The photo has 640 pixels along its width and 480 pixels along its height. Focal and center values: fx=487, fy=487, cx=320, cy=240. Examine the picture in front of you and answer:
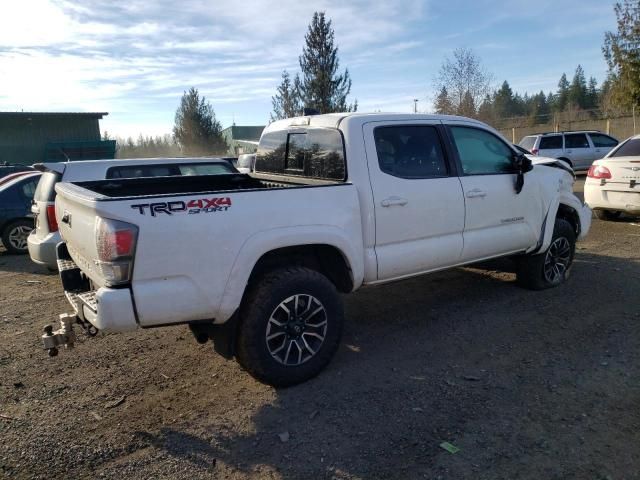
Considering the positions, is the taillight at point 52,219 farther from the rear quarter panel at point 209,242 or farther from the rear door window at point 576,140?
the rear door window at point 576,140

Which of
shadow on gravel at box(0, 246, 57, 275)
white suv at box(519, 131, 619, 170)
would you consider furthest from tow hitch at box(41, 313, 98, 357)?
white suv at box(519, 131, 619, 170)

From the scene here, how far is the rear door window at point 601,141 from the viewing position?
59.9 feet

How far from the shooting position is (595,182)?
363 inches

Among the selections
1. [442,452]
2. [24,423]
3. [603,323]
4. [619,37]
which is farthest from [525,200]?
[619,37]

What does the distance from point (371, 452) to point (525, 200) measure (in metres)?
3.38

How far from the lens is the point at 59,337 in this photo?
340 cm

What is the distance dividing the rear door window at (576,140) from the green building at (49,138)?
2584cm

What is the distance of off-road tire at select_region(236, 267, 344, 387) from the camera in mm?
3461

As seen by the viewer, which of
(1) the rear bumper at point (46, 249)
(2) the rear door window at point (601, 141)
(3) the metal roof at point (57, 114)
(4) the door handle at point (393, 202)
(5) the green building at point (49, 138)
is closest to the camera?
(4) the door handle at point (393, 202)

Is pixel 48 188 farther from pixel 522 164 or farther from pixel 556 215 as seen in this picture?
pixel 556 215

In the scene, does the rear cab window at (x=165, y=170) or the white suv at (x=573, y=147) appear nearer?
the rear cab window at (x=165, y=170)

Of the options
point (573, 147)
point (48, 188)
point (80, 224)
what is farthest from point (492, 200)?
point (573, 147)

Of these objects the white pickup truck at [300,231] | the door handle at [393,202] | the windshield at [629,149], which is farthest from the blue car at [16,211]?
the windshield at [629,149]

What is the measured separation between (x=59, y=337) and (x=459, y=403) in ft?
9.27
